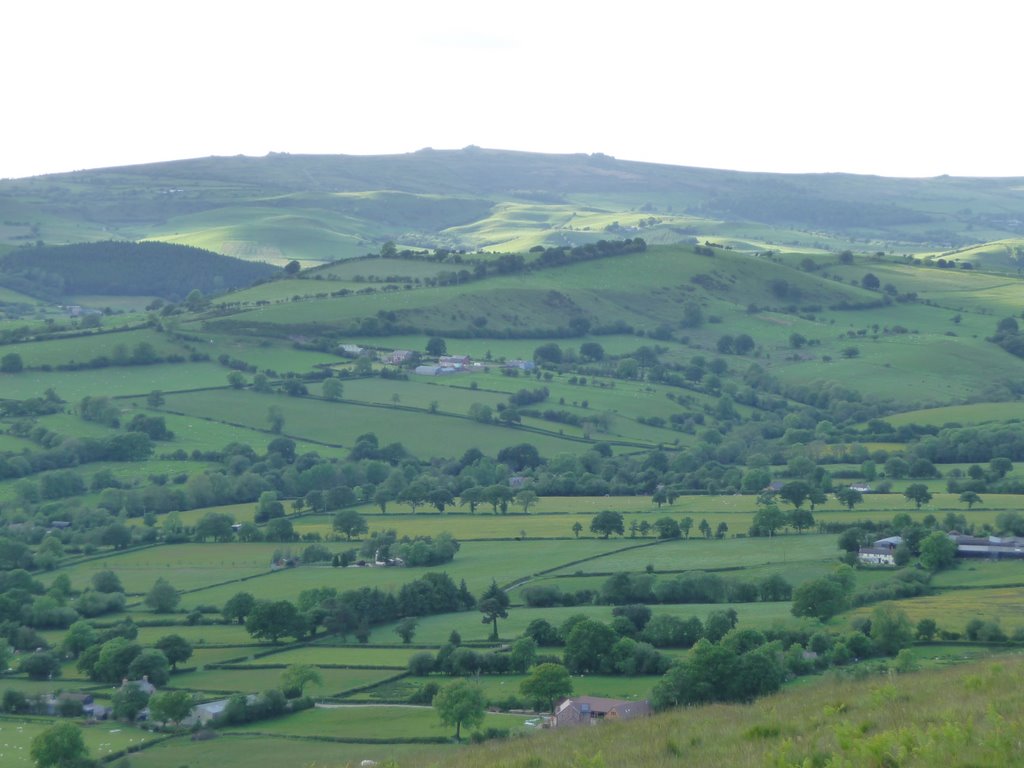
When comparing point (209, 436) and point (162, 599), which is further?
point (209, 436)

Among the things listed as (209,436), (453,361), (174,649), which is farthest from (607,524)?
(453,361)

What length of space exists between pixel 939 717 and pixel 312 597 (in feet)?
134

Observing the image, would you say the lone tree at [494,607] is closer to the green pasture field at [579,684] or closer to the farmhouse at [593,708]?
the green pasture field at [579,684]

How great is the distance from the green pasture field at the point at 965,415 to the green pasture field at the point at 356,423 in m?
24.4

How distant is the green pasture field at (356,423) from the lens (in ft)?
319

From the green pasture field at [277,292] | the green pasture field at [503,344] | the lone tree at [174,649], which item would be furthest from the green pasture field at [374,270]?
the lone tree at [174,649]

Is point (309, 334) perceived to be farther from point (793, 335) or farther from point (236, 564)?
point (236, 564)

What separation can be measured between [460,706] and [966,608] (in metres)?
21.1

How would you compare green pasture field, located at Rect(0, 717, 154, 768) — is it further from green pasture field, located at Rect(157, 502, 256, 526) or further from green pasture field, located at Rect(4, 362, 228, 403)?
green pasture field, located at Rect(4, 362, 228, 403)

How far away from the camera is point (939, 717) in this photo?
19047 millimetres

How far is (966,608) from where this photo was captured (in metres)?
50.4

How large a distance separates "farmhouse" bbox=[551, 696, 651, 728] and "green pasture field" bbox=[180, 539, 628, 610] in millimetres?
19860

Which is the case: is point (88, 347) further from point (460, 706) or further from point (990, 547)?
point (460, 706)

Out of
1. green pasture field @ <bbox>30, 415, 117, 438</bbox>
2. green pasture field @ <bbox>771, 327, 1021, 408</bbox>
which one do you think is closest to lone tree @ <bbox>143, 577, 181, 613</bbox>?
green pasture field @ <bbox>30, 415, 117, 438</bbox>
